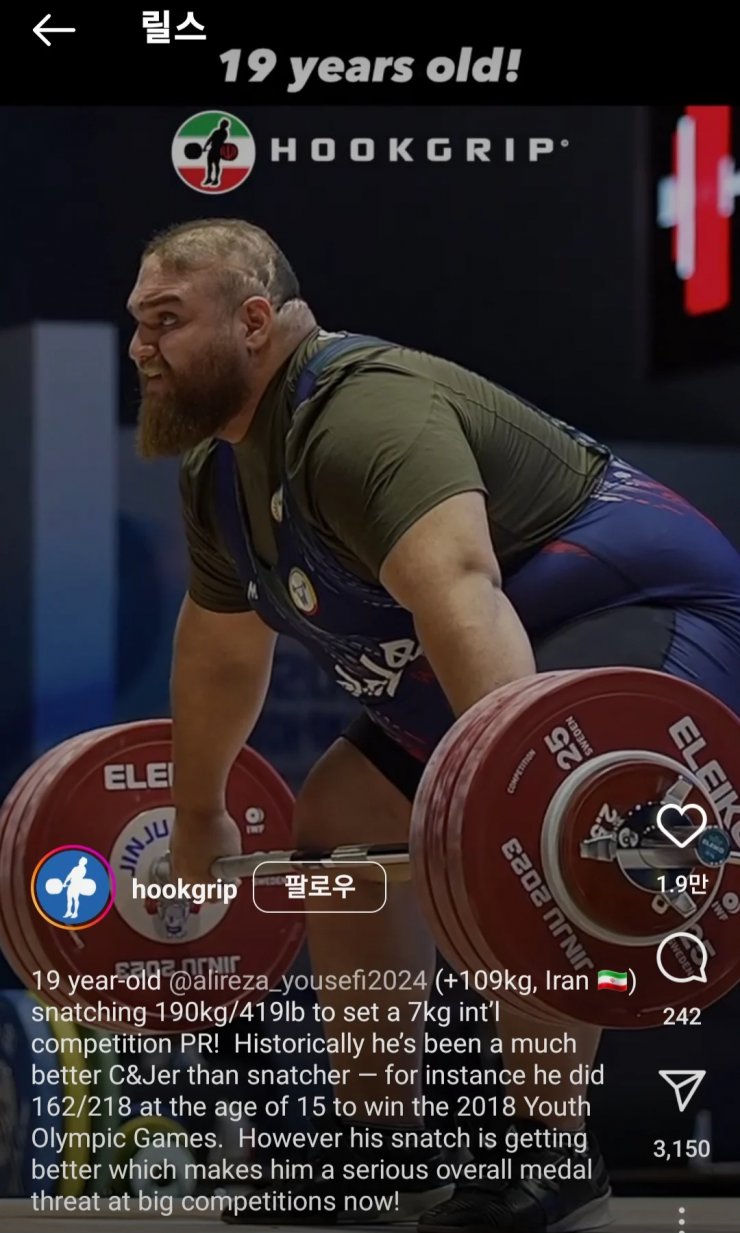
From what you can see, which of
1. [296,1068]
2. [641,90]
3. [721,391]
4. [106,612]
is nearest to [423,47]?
[641,90]

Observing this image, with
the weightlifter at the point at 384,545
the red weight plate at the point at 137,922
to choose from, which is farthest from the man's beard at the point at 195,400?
the red weight plate at the point at 137,922

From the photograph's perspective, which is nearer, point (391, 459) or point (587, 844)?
point (587, 844)

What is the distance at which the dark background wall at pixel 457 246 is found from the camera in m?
1.49

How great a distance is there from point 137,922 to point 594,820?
16.9 inches

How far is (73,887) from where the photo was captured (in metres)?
1.51

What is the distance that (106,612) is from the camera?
63.4 inches

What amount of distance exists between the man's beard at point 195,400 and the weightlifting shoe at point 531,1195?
0.56 metres

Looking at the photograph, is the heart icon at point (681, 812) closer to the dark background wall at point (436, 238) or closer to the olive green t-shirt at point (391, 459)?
the olive green t-shirt at point (391, 459)

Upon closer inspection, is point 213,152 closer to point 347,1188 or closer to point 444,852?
point 444,852

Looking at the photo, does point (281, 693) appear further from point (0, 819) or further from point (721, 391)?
point (721, 391)

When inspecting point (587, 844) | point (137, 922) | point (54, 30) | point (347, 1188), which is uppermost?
point (54, 30)

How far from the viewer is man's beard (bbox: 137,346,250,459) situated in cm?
153

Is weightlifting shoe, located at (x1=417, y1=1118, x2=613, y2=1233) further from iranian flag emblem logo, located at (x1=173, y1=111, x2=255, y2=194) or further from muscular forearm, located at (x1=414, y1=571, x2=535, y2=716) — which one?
iranian flag emblem logo, located at (x1=173, y1=111, x2=255, y2=194)

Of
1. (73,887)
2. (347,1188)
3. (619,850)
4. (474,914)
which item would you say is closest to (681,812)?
(619,850)
